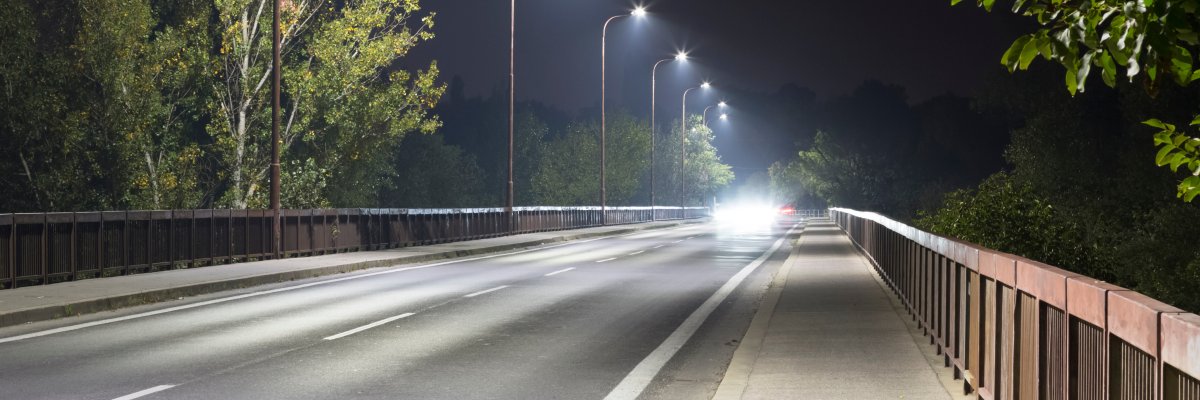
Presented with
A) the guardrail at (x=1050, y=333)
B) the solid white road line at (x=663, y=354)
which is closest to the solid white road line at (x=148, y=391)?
the solid white road line at (x=663, y=354)

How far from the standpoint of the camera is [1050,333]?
5.43 metres

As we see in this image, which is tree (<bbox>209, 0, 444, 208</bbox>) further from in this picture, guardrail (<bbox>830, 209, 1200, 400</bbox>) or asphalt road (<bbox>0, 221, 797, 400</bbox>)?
guardrail (<bbox>830, 209, 1200, 400</bbox>)

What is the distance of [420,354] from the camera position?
1127cm

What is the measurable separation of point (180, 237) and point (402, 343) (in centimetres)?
1220

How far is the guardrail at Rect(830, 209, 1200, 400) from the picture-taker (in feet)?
12.1

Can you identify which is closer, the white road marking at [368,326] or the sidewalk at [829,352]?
the sidewalk at [829,352]

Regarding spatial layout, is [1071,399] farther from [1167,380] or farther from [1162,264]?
[1162,264]

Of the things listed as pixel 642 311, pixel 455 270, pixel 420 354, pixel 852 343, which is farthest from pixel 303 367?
pixel 455 270

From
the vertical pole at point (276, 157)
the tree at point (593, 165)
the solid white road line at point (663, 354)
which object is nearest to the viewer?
the solid white road line at point (663, 354)

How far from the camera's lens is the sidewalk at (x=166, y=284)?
1483 cm

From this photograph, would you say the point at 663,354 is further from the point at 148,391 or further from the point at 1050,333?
the point at 1050,333

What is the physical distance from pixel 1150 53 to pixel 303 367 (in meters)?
7.80

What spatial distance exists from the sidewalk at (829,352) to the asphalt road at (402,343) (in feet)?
1.23

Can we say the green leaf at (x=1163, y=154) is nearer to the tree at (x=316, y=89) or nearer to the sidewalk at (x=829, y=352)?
the sidewalk at (x=829, y=352)
